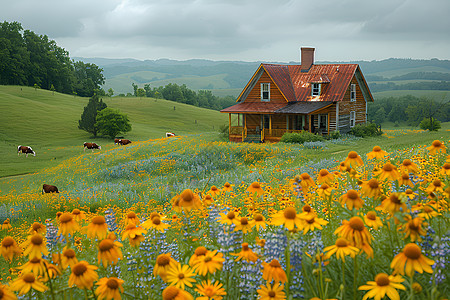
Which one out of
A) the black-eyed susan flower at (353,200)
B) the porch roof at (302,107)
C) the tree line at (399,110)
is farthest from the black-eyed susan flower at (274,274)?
the tree line at (399,110)

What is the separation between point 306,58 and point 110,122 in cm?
2850

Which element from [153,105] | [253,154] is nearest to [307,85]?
[253,154]

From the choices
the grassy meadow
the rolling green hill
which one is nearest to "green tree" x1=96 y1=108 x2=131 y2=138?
the rolling green hill

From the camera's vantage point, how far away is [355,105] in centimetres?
3791

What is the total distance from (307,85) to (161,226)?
34.9 metres

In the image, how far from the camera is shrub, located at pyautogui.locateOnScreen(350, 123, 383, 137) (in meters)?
35.4

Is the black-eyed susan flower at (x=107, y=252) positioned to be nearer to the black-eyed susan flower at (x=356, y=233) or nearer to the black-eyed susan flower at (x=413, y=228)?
the black-eyed susan flower at (x=356, y=233)

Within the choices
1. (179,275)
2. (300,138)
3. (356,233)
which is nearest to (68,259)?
(179,275)

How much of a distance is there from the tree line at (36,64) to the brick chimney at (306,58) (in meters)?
64.1

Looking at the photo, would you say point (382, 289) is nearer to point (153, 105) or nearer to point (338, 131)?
point (338, 131)

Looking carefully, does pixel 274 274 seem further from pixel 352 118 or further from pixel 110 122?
pixel 110 122

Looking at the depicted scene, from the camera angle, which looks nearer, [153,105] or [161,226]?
[161,226]

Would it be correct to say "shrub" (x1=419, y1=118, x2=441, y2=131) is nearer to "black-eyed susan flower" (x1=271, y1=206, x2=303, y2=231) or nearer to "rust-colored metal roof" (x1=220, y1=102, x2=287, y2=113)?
"rust-colored metal roof" (x1=220, y1=102, x2=287, y2=113)

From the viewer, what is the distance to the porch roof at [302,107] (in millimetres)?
31930
